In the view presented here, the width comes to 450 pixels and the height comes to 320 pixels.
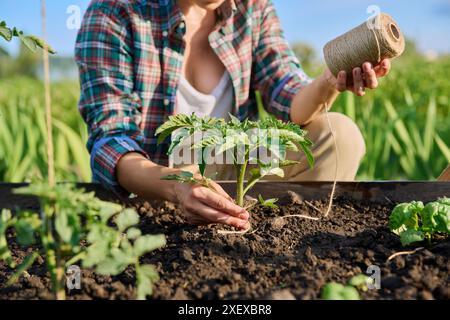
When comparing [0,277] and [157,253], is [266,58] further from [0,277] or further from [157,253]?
[0,277]

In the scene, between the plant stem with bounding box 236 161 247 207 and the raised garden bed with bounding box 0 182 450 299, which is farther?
the plant stem with bounding box 236 161 247 207

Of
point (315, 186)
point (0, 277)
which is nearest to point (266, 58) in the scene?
point (315, 186)

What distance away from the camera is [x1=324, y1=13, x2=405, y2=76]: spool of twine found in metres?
1.50

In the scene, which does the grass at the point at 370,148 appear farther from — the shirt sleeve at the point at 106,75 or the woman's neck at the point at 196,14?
the woman's neck at the point at 196,14

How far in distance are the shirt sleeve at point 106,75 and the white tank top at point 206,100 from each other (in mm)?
179

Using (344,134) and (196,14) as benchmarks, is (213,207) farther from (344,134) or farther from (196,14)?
(196,14)

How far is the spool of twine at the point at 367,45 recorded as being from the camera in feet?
4.91

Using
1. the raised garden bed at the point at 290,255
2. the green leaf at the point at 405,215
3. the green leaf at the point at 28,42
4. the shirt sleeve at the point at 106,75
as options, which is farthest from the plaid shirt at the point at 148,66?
the green leaf at the point at 405,215

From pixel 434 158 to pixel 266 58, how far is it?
1077 mm

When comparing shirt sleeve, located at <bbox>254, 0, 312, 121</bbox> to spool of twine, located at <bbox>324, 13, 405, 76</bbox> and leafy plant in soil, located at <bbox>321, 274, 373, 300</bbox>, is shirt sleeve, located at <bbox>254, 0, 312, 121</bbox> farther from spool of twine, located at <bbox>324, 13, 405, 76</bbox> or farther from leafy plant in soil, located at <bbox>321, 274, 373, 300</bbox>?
leafy plant in soil, located at <bbox>321, 274, 373, 300</bbox>

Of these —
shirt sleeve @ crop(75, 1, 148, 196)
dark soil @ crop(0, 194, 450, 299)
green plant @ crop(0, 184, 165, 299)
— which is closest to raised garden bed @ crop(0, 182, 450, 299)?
dark soil @ crop(0, 194, 450, 299)

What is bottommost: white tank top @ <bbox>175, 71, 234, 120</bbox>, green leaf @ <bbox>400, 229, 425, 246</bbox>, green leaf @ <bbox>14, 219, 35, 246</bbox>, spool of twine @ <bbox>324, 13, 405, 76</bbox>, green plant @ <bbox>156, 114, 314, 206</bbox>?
green leaf @ <bbox>400, 229, 425, 246</bbox>

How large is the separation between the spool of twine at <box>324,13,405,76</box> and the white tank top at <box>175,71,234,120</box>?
53cm
